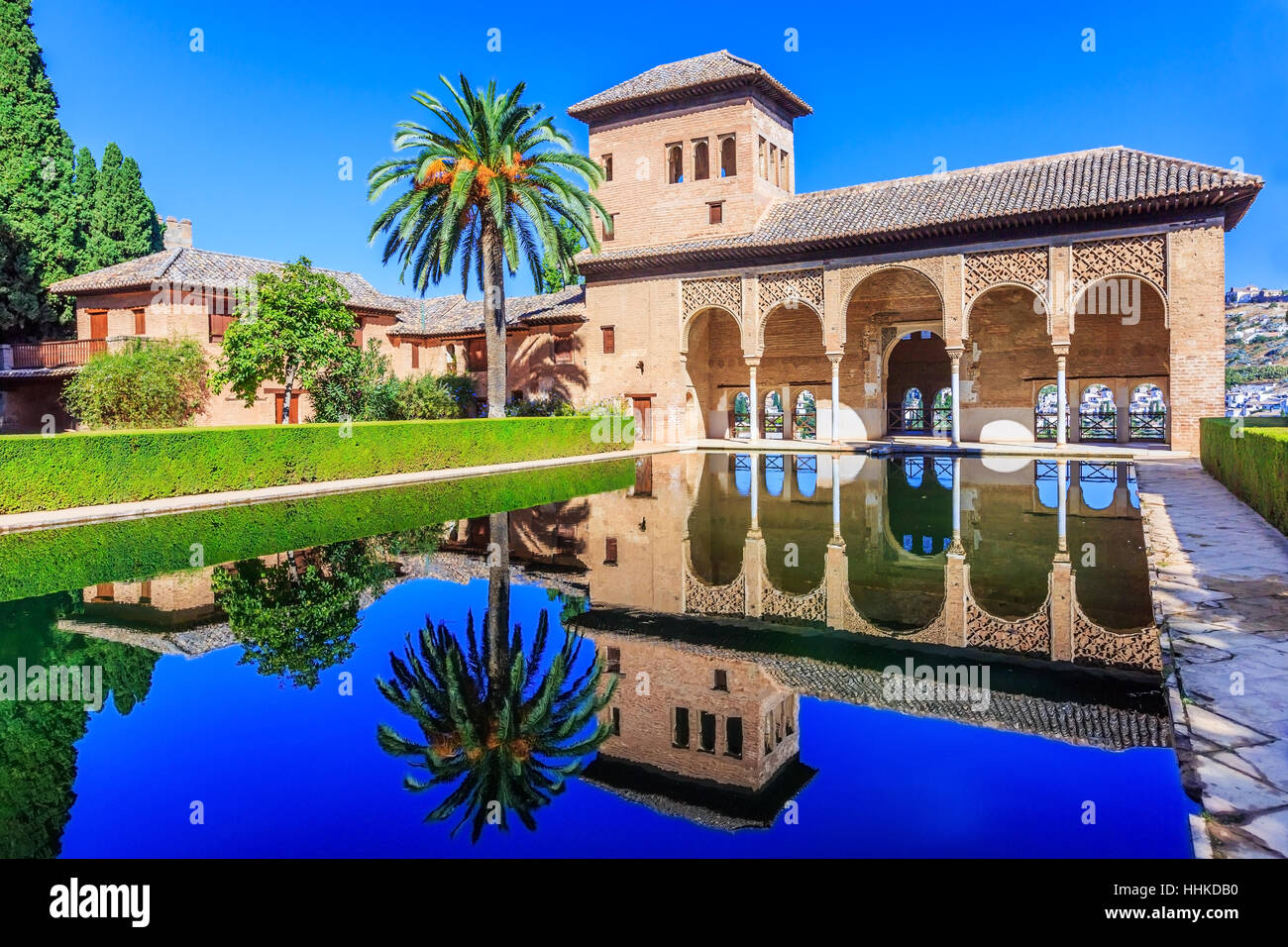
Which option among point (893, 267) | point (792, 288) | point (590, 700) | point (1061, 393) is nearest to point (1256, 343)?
point (1061, 393)

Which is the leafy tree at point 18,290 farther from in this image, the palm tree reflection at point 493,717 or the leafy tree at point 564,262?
the palm tree reflection at point 493,717

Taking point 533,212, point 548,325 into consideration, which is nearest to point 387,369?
point 548,325

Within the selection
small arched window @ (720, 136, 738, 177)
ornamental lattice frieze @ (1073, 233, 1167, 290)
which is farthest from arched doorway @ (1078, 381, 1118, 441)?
small arched window @ (720, 136, 738, 177)

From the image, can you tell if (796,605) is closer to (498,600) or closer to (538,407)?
(498,600)

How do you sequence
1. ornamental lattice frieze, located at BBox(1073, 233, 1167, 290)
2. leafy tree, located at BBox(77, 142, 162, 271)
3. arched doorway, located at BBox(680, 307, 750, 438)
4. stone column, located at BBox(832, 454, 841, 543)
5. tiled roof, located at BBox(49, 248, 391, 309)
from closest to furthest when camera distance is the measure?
1. stone column, located at BBox(832, 454, 841, 543)
2. ornamental lattice frieze, located at BBox(1073, 233, 1167, 290)
3. tiled roof, located at BBox(49, 248, 391, 309)
4. arched doorway, located at BBox(680, 307, 750, 438)
5. leafy tree, located at BBox(77, 142, 162, 271)

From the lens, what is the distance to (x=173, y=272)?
92.3ft

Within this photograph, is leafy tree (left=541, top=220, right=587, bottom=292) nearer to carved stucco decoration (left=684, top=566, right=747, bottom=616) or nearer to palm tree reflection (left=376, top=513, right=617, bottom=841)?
carved stucco decoration (left=684, top=566, right=747, bottom=616)

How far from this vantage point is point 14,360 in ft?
98.0

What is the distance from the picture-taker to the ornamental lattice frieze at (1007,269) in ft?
76.2

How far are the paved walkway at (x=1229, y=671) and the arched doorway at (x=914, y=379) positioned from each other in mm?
22330

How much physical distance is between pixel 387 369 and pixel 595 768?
2945 cm

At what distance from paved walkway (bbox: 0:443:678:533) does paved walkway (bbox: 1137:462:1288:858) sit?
1329 cm

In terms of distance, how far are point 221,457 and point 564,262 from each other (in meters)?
12.4

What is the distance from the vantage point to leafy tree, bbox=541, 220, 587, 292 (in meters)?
25.2
